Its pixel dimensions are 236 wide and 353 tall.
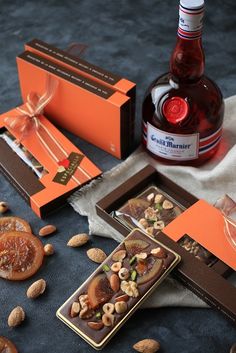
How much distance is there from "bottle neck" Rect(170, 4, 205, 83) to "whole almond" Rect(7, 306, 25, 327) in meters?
0.42

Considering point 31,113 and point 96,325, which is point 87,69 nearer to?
point 31,113

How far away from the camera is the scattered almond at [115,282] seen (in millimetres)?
740

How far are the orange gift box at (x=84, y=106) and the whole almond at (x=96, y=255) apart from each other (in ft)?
0.69

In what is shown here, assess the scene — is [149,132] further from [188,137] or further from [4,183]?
[4,183]

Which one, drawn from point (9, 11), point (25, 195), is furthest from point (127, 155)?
point (9, 11)

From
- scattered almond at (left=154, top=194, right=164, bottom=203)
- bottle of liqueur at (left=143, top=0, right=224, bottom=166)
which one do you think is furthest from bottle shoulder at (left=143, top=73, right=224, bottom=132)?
scattered almond at (left=154, top=194, right=164, bottom=203)

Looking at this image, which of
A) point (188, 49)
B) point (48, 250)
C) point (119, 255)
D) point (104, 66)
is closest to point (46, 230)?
point (48, 250)

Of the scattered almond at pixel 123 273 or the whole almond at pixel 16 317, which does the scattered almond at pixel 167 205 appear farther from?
the whole almond at pixel 16 317

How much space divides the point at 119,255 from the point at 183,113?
0.84 ft

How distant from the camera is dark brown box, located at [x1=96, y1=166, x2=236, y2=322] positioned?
0.74 metres

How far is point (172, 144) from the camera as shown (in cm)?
90

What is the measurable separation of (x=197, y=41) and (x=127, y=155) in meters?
0.25

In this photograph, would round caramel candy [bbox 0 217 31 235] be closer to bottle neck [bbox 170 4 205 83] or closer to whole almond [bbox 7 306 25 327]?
whole almond [bbox 7 306 25 327]

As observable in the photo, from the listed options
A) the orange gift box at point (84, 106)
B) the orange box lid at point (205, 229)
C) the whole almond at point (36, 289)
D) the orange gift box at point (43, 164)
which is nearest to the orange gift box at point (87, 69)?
the orange gift box at point (84, 106)
